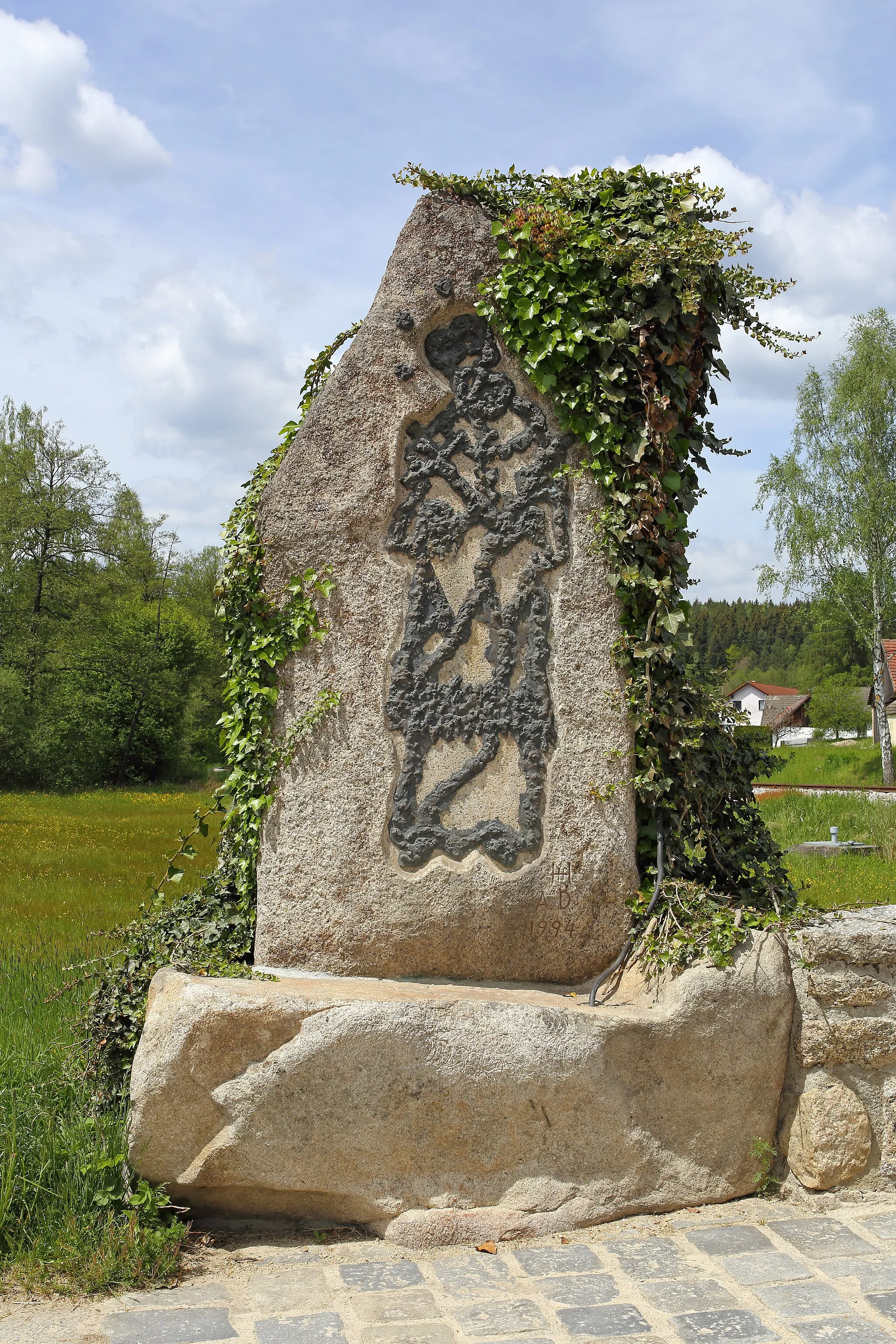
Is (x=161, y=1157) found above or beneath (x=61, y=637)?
beneath

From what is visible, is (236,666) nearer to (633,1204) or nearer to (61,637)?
(633,1204)

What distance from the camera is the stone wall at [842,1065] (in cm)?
383

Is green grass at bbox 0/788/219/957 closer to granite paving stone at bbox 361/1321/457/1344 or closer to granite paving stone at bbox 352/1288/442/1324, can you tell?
granite paving stone at bbox 352/1288/442/1324

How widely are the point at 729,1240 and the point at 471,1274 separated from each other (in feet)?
3.11

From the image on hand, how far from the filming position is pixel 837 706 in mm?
34188

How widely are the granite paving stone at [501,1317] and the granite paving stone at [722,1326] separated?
421 millimetres

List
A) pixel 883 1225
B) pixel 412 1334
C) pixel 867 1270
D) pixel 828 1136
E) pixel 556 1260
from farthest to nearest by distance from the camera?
pixel 828 1136 → pixel 883 1225 → pixel 556 1260 → pixel 867 1270 → pixel 412 1334

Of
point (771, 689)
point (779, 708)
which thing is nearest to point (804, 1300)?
point (779, 708)

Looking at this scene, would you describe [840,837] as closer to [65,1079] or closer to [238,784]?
[238,784]

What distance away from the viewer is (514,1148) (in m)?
3.65

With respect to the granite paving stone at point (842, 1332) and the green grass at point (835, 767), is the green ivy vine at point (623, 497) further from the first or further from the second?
the green grass at point (835, 767)

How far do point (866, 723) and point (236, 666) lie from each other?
3708 centimetres

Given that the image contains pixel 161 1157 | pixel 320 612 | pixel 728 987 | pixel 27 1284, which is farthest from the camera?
pixel 320 612

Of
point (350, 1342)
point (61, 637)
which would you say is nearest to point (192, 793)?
point (61, 637)
